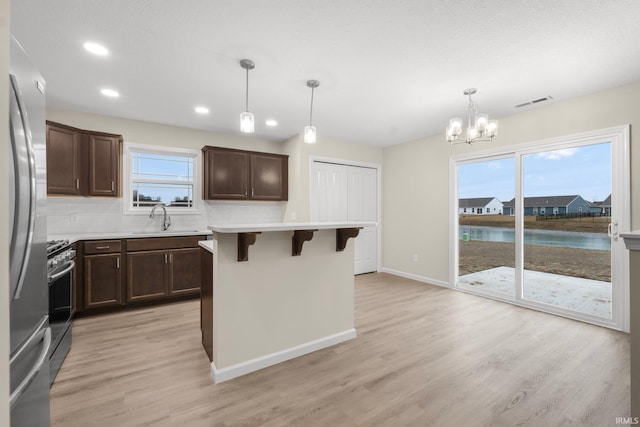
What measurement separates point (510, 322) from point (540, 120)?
2529 millimetres

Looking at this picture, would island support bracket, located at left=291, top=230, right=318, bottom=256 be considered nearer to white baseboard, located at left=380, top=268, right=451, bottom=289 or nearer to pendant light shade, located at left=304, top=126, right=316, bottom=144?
pendant light shade, located at left=304, top=126, right=316, bottom=144

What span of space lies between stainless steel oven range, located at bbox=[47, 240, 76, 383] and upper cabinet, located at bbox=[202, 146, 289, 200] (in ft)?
6.63

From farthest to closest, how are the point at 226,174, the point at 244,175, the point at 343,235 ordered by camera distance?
1. the point at 244,175
2. the point at 226,174
3. the point at 343,235

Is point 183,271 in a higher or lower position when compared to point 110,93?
lower

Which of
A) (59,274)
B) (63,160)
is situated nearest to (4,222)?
(59,274)

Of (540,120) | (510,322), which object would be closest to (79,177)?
(510,322)

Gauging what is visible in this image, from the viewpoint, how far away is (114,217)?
388 cm

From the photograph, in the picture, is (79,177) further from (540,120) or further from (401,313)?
(540,120)

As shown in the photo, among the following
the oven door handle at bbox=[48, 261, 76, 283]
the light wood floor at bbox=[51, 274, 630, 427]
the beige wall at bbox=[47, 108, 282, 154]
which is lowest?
the light wood floor at bbox=[51, 274, 630, 427]

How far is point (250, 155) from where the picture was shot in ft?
14.8

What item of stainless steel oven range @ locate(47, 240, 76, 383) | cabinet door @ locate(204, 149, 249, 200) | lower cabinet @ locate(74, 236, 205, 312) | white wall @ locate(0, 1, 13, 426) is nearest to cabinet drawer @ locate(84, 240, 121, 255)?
lower cabinet @ locate(74, 236, 205, 312)

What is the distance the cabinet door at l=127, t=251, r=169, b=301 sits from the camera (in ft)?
11.3

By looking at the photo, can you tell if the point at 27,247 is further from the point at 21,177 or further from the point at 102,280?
the point at 102,280

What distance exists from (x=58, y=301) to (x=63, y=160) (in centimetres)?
187
